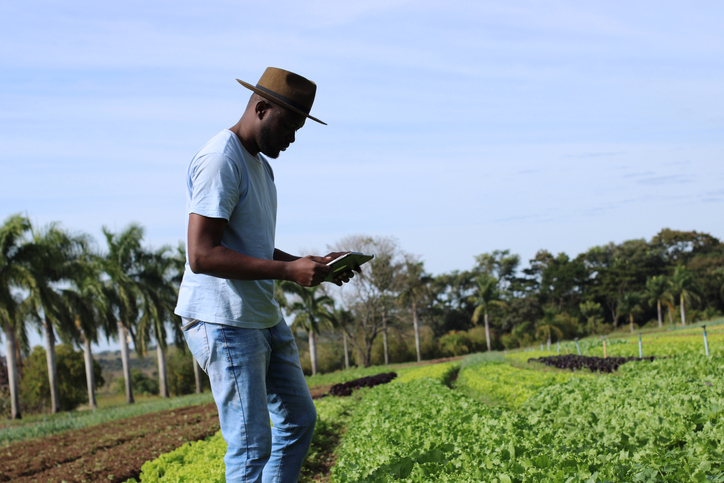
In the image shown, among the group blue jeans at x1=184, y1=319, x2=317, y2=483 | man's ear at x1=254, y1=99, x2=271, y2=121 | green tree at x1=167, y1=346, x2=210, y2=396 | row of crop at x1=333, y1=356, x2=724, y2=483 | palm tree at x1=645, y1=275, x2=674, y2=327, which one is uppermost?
man's ear at x1=254, y1=99, x2=271, y2=121

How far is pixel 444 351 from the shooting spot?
48.4 meters

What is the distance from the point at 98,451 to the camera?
35.1 feet

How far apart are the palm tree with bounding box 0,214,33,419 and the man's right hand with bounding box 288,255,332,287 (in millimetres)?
24860

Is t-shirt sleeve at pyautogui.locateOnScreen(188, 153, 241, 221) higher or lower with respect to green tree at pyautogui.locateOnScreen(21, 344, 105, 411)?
higher

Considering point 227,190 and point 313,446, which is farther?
point 313,446

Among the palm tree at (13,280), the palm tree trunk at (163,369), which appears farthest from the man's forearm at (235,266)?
the palm tree trunk at (163,369)

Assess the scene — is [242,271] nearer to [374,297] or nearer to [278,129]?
[278,129]

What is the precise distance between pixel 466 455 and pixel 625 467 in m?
0.98

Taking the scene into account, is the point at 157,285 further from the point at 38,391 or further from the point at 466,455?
the point at 466,455

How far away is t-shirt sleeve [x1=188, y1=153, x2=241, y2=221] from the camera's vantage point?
242cm

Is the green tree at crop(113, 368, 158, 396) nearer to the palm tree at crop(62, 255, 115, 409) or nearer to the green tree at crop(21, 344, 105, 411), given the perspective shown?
the green tree at crop(21, 344, 105, 411)

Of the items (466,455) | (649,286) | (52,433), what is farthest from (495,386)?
(649,286)

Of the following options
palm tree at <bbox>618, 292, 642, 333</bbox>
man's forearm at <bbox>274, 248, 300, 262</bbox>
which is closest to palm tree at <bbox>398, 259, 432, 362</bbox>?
palm tree at <bbox>618, 292, 642, 333</bbox>

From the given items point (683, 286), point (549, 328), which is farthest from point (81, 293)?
point (683, 286)
